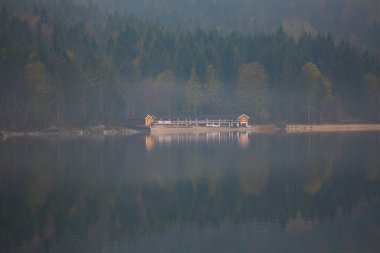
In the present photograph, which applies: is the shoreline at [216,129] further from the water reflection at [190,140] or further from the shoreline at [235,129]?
the water reflection at [190,140]

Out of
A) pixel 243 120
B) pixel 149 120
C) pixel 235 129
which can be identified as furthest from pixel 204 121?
pixel 149 120

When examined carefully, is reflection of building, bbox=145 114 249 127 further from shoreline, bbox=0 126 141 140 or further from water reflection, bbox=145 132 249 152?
water reflection, bbox=145 132 249 152

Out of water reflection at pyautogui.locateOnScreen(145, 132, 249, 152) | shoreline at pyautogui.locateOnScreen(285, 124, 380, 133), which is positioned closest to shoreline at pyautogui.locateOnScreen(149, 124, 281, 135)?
shoreline at pyautogui.locateOnScreen(285, 124, 380, 133)

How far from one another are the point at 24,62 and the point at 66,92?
8.52 metres

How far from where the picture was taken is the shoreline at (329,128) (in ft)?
339

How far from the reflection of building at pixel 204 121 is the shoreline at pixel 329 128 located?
24.5 feet

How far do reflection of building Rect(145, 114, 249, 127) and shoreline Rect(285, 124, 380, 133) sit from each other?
7.47m

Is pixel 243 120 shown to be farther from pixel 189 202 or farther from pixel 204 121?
pixel 189 202

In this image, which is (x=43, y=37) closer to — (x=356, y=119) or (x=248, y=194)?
(x=356, y=119)

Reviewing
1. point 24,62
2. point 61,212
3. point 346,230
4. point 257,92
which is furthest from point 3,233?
point 257,92

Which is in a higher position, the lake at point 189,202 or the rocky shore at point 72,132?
the rocky shore at point 72,132

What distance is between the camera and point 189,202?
1324 inches

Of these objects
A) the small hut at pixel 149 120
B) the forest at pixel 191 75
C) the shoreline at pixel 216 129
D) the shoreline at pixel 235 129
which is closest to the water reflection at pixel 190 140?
the shoreline at pixel 216 129

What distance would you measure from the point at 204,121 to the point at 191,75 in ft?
36.9
